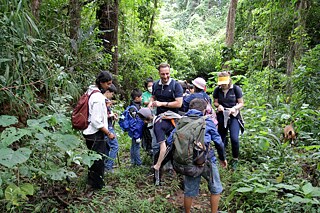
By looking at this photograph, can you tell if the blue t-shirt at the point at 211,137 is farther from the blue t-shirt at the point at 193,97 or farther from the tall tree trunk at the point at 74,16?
the tall tree trunk at the point at 74,16

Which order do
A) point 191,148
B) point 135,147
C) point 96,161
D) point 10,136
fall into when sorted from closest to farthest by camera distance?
point 10,136, point 191,148, point 96,161, point 135,147

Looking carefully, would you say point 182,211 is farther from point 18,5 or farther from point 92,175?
point 18,5

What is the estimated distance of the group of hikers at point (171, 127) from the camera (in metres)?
3.50

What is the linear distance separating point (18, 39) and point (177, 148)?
2353 mm

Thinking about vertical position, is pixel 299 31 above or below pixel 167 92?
above

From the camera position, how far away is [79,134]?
5.27 metres

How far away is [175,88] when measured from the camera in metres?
4.66

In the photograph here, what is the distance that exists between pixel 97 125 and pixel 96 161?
20.9 inches

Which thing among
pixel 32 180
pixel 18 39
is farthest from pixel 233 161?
pixel 18 39

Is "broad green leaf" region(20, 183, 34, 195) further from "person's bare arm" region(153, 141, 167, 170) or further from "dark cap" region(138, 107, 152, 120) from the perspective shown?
"dark cap" region(138, 107, 152, 120)

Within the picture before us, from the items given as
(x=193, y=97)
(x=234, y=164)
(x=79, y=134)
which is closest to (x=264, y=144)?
(x=234, y=164)

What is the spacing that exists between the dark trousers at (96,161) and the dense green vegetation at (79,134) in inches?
5.8

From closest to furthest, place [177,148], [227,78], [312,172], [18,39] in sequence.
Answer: [177,148], [18,39], [312,172], [227,78]

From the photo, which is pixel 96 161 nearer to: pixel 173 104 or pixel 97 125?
pixel 97 125
